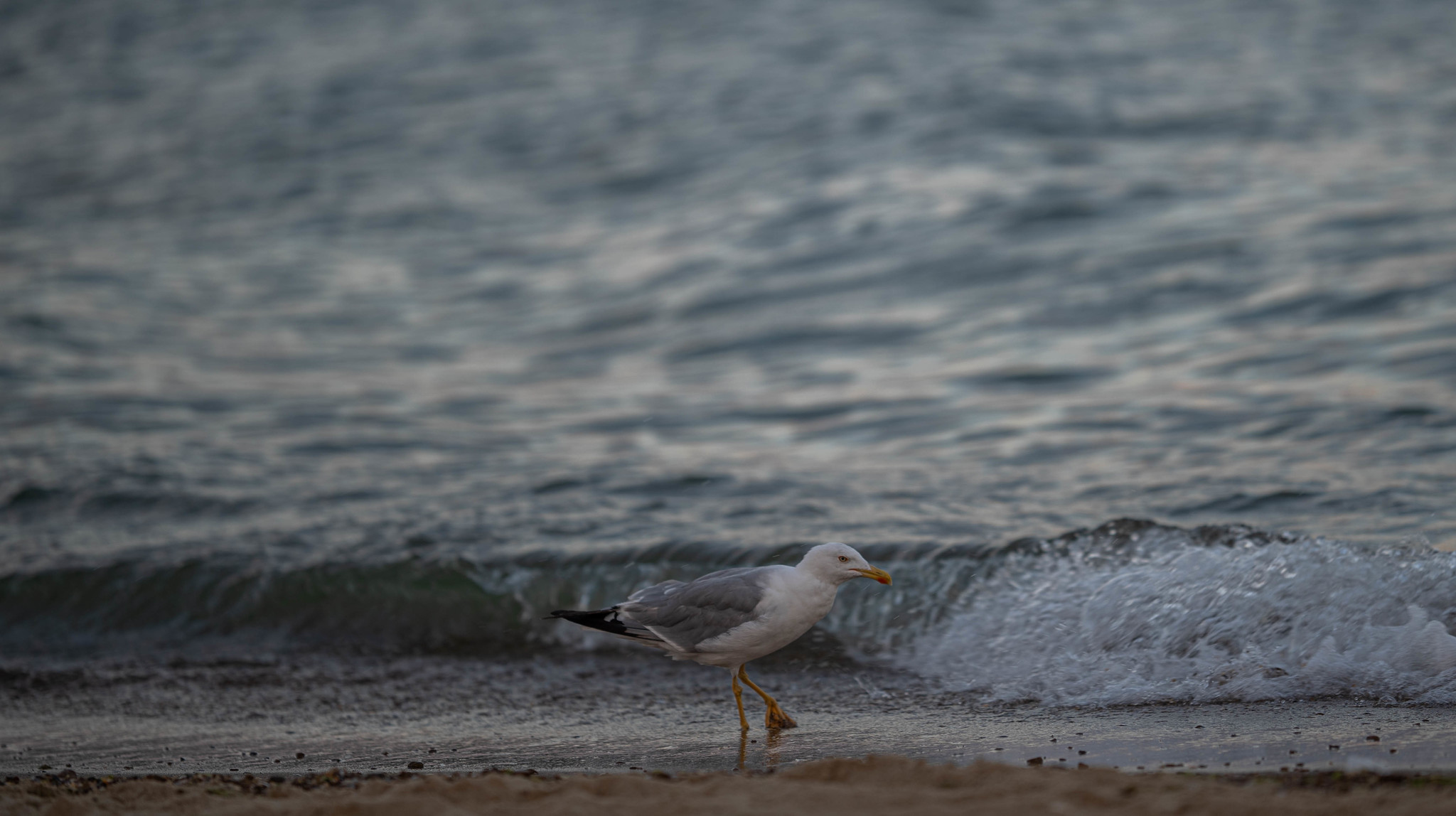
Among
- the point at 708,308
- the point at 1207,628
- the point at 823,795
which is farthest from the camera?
the point at 708,308

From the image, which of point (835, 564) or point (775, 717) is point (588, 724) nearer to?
point (775, 717)

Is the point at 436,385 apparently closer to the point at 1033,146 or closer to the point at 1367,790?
the point at 1033,146

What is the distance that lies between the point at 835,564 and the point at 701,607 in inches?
20.3

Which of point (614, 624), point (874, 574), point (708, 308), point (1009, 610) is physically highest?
point (874, 574)

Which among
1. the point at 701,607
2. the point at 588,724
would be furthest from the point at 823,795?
the point at 588,724

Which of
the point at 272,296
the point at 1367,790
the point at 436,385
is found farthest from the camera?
the point at 272,296

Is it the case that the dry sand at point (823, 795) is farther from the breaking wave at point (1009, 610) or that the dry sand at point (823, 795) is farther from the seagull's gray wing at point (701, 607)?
the breaking wave at point (1009, 610)

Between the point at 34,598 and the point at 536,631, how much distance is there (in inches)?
122

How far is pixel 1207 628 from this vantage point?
5223mm

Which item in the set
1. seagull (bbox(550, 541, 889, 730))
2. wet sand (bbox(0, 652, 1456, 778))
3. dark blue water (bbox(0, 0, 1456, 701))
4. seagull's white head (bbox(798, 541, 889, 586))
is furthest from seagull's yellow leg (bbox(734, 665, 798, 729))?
dark blue water (bbox(0, 0, 1456, 701))

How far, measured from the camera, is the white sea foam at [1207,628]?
15.6 feet

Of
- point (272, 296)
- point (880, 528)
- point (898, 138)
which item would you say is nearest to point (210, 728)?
point (880, 528)

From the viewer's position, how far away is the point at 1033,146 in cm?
1408

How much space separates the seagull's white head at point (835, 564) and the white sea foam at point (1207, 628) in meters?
1.10
